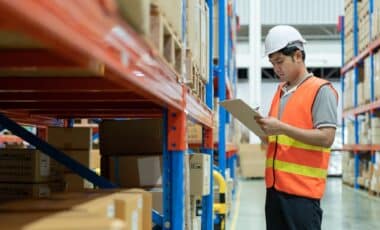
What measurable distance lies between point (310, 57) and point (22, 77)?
1925 centimetres

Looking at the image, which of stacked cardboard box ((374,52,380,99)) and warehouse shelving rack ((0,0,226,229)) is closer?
warehouse shelving rack ((0,0,226,229))

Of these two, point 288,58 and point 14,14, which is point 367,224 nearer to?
point 288,58

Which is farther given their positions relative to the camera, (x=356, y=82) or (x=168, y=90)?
(x=356, y=82)

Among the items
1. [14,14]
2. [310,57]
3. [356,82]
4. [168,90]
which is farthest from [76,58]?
[310,57]

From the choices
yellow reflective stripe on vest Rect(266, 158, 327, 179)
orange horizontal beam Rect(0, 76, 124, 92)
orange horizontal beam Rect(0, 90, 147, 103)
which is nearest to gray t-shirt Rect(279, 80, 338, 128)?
yellow reflective stripe on vest Rect(266, 158, 327, 179)

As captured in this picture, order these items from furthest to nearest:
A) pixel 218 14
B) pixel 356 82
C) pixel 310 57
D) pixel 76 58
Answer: pixel 310 57
pixel 356 82
pixel 218 14
pixel 76 58

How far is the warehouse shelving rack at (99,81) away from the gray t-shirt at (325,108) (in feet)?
2.23

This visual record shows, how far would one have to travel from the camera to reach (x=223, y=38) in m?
6.82

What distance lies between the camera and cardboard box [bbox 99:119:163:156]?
3.57m

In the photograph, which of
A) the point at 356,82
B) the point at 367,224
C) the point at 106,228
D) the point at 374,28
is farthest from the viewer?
the point at 356,82

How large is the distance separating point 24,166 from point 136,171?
66 centimetres

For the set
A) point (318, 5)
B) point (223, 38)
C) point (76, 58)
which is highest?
point (318, 5)

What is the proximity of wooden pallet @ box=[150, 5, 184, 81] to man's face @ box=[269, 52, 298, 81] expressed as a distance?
1.05 m

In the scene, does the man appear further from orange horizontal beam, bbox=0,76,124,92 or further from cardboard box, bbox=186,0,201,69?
orange horizontal beam, bbox=0,76,124,92
